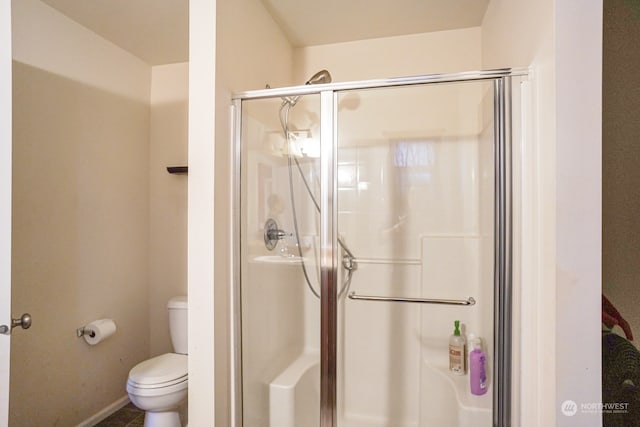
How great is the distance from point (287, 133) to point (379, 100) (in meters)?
0.54

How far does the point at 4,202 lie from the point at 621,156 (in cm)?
252

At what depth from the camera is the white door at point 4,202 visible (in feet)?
3.84

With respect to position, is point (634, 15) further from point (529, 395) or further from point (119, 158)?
point (119, 158)

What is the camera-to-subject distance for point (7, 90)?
3.91ft

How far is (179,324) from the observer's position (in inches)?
85.1

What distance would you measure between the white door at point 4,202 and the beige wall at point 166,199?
3.99 ft

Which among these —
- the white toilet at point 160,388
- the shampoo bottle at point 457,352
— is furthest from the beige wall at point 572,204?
the white toilet at point 160,388

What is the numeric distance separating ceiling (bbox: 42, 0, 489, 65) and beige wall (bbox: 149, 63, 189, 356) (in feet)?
1.13

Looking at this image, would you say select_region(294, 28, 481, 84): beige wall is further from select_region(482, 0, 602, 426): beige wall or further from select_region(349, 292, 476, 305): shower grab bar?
select_region(349, 292, 476, 305): shower grab bar

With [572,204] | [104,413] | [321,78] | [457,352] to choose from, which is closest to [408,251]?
[457,352]

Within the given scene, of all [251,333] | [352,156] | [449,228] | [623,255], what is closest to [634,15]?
[623,255]

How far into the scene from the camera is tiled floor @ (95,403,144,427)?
1.99 m

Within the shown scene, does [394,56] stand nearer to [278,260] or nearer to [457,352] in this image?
[278,260]

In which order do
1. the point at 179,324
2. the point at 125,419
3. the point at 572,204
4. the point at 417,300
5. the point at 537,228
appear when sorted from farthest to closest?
the point at 179,324, the point at 125,419, the point at 417,300, the point at 537,228, the point at 572,204
